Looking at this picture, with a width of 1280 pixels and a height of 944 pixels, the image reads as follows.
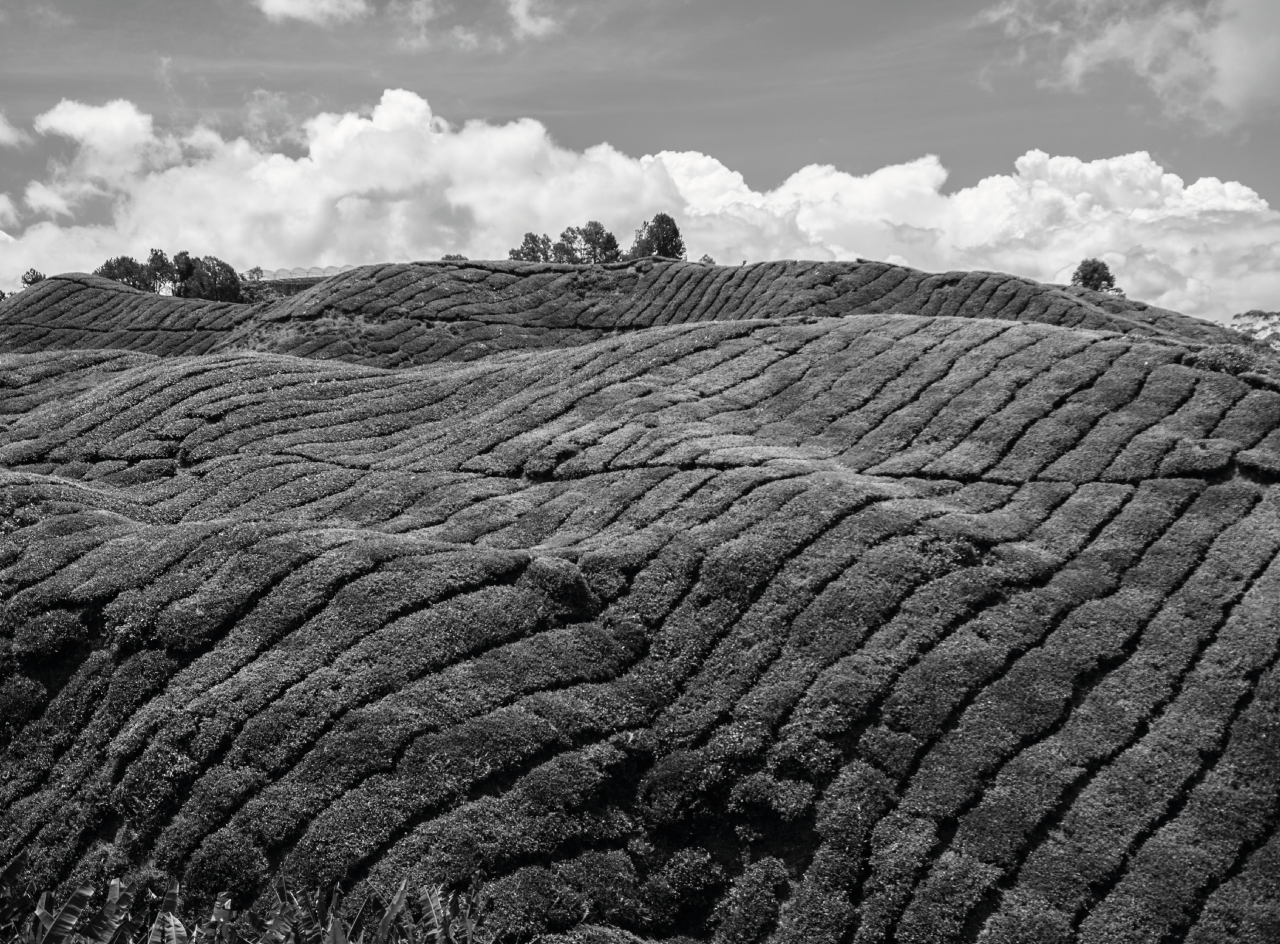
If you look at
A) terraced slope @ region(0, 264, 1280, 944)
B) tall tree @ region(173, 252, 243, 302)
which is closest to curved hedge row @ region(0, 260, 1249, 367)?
tall tree @ region(173, 252, 243, 302)

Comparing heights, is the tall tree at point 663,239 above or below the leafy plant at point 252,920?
above

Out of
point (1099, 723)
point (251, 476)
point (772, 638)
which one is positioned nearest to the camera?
point (1099, 723)

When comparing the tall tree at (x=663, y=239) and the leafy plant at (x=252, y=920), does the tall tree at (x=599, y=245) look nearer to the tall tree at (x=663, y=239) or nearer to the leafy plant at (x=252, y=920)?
the tall tree at (x=663, y=239)

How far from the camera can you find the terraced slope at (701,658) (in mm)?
12273

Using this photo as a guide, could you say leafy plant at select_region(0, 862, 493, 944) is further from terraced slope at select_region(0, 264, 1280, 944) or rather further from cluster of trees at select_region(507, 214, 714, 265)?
cluster of trees at select_region(507, 214, 714, 265)

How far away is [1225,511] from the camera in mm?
18734

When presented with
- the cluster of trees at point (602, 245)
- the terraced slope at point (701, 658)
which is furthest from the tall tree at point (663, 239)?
the terraced slope at point (701, 658)

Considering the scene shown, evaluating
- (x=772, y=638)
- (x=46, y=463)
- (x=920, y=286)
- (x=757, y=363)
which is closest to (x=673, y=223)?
(x=920, y=286)

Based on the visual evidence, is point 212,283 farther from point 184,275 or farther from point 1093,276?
point 1093,276

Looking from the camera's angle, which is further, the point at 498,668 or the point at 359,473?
the point at 359,473

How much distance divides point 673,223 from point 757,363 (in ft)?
214

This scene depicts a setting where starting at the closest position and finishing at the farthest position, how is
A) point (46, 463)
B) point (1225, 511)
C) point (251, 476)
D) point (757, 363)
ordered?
1. point (1225, 511)
2. point (251, 476)
3. point (46, 463)
4. point (757, 363)

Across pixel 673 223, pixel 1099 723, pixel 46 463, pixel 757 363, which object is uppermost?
pixel 673 223

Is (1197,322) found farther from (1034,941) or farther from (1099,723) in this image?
(1034,941)
